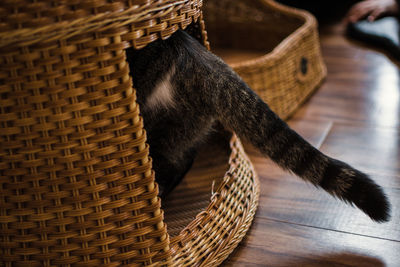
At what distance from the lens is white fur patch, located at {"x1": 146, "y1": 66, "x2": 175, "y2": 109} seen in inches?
41.2

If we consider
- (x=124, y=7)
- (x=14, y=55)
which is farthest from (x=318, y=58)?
(x=14, y=55)

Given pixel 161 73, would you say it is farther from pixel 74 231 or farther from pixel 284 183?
pixel 284 183

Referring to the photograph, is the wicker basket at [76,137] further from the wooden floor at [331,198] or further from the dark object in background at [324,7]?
the dark object in background at [324,7]

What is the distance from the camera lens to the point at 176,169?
1257 millimetres

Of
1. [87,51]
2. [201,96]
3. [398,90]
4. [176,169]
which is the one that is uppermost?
[87,51]

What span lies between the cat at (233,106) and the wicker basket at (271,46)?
0.60 meters

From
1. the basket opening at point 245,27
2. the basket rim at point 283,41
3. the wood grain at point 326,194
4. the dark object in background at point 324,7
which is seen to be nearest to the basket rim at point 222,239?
the wood grain at point 326,194

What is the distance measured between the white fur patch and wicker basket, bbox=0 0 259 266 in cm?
14

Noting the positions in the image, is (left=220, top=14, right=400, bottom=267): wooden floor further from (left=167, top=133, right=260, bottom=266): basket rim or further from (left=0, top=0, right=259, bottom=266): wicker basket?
(left=0, top=0, right=259, bottom=266): wicker basket

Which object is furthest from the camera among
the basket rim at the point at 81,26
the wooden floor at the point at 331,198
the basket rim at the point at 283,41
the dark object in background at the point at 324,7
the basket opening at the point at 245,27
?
the dark object in background at the point at 324,7

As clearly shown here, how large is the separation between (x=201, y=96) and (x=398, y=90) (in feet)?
4.12

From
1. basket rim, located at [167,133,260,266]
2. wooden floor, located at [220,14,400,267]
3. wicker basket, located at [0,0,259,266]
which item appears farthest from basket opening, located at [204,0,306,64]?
wicker basket, located at [0,0,259,266]

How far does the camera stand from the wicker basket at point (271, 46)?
172cm

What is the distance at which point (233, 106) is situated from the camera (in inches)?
40.7
